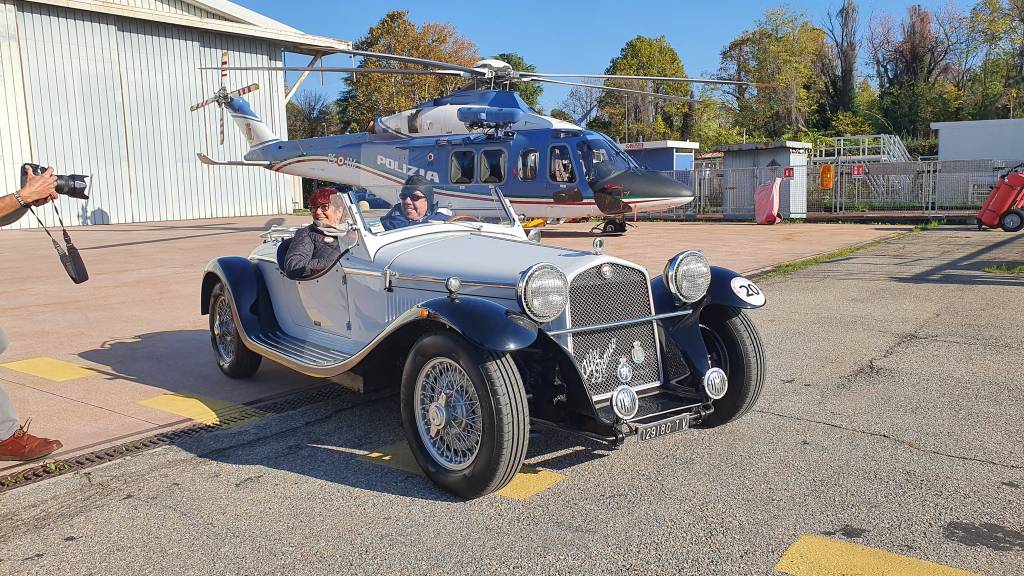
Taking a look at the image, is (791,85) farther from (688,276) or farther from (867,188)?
(688,276)

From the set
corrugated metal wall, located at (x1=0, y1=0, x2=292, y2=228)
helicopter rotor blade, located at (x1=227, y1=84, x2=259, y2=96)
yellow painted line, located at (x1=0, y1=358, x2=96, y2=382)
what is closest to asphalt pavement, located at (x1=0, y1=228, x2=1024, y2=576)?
yellow painted line, located at (x1=0, y1=358, x2=96, y2=382)

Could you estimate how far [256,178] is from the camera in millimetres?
31500

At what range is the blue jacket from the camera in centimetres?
539

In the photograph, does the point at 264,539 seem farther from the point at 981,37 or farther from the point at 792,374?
the point at 981,37

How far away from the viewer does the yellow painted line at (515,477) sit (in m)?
4.04

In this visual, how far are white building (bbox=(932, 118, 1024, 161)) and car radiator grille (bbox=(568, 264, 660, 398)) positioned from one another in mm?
35024

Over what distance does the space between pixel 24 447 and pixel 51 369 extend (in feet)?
8.53

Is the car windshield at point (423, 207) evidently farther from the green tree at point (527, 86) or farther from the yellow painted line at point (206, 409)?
the green tree at point (527, 86)

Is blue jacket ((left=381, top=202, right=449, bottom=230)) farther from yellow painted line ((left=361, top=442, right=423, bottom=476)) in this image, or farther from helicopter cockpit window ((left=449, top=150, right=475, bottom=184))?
helicopter cockpit window ((left=449, top=150, right=475, bottom=184))

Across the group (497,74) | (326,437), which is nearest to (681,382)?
(326,437)

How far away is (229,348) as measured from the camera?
6426mm

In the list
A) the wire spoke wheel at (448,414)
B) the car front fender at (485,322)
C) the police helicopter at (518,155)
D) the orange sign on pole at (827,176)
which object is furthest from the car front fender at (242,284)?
the orange sign on pole at (827,176)

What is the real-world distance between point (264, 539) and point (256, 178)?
98.2 ft

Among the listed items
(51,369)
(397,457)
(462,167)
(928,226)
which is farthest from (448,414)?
(928,226)
